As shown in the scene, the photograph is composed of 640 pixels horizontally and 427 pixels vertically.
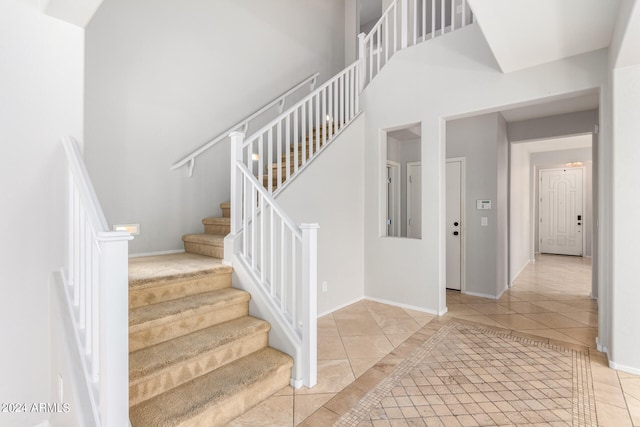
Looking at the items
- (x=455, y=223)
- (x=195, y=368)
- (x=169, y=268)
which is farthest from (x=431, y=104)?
(x=195, y=368)

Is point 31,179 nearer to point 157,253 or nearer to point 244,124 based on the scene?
point 157,253

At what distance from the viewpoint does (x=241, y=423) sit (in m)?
1.85

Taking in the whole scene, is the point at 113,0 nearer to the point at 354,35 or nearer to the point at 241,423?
the point at 241,423

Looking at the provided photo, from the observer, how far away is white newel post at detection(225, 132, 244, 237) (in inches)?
111

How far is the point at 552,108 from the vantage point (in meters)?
4.48

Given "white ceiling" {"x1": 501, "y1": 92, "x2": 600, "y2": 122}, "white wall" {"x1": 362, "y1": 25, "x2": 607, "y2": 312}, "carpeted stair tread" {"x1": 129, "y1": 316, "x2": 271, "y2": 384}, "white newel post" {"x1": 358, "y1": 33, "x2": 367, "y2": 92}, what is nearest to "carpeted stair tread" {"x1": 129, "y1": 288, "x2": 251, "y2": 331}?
"carpeted stair tread" {"x1": 129, "y1": 316, "x2": 271, "y2": 384}

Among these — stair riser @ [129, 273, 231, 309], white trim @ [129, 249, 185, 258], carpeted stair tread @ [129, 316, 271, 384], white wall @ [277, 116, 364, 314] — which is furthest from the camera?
white wall @ [277, 116, 364, 314]

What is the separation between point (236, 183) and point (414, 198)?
364 cm

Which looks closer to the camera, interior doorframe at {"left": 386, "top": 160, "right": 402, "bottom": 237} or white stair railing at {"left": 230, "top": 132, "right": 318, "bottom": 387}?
white stair railing at {"left": 230, "top": 132, "right": 318, "bottom": 387}

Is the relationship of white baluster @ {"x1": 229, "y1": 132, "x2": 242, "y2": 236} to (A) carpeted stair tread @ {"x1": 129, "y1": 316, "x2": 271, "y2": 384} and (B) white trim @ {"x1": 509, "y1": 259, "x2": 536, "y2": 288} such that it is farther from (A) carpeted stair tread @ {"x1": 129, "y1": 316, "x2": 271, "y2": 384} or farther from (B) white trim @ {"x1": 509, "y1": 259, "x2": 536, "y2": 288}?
(B) white trim @ {"x1": 509, "y1": 259, "x2": 536, "y2": 288}

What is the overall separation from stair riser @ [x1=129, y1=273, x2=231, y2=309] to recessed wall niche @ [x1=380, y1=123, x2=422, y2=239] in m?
3.45

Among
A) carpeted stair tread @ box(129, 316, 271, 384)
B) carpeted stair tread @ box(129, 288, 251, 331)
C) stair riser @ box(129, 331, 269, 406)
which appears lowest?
stair riser @ box(129, 331, 269, 406)

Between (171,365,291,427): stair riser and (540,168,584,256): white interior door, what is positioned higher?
(540,168,584,256): white interior door

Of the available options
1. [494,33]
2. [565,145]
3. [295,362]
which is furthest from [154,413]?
[565,145]
